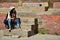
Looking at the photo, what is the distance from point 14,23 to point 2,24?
107 centimetres

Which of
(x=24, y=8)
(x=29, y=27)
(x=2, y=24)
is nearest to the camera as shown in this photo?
(x=29, y=27)

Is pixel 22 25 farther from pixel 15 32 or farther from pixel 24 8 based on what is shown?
pixel 24 8

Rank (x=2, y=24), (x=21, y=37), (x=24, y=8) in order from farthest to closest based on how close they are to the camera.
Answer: (x=24, y=8) < (x=2, y=24) < (x=21, y=37)

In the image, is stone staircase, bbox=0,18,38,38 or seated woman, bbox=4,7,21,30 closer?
stone staircase, bbox=0,18,38,38

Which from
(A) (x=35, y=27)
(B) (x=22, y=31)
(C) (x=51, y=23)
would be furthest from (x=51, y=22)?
(B) (x=22, y=31)

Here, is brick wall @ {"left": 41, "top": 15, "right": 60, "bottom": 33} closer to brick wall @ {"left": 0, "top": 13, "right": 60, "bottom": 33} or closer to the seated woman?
brick wall @ {"left": 0, "top": 13, "right": 60, "bottom": 33}

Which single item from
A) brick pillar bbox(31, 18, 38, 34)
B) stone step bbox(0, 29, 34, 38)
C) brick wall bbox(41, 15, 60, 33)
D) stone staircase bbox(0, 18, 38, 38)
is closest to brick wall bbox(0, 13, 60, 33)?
brick wall bbox(41, 15, 60, 33)

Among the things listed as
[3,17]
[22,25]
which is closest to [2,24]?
[3,17]

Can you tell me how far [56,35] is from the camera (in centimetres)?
1288

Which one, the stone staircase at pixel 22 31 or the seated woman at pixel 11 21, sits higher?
the seated woman at pixel 11 21

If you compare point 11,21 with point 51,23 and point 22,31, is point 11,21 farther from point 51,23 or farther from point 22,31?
point 51,23

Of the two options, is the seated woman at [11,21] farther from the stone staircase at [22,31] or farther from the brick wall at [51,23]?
the brick wall at [51,23]

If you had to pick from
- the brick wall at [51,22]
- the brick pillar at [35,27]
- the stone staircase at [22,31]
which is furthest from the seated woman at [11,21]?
the brick wall at [51,22]

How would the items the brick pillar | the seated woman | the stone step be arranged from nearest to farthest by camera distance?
the stone step → the brick pillar → the seated woman
